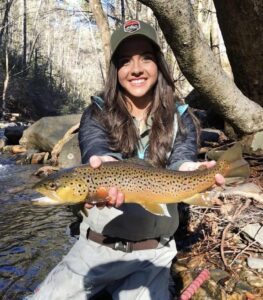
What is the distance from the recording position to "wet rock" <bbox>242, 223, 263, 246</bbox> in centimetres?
420

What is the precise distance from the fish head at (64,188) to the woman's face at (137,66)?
1163 mm

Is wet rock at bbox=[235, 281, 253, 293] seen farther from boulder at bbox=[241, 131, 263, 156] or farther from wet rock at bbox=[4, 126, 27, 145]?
wet rock at bbox=[4, 126, 27, 145]

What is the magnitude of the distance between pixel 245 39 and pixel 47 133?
8138 mm

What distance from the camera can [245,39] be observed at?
661 centimetres

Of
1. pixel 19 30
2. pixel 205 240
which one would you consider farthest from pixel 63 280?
pixel 19 30

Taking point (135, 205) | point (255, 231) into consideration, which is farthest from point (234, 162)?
point (255, 231)

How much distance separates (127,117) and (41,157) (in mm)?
9516

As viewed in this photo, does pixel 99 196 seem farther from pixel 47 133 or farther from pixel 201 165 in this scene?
pixel 47 133

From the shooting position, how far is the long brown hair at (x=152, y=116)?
3.44m

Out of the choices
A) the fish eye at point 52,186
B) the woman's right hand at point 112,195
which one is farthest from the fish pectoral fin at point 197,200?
the fish eye at point 52,186

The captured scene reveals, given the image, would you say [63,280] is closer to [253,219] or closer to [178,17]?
[253,219]

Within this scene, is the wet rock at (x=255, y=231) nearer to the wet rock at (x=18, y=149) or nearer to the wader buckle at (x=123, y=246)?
the wader buckle at (x=123, y=246)

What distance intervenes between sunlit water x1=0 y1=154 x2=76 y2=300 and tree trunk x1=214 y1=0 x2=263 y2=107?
3406 millimetres

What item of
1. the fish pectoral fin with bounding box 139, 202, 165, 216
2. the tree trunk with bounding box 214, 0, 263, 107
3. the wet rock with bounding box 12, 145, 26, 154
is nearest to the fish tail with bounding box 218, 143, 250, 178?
the fish pectoral fin with bounding box 139, 202, 165, 216
